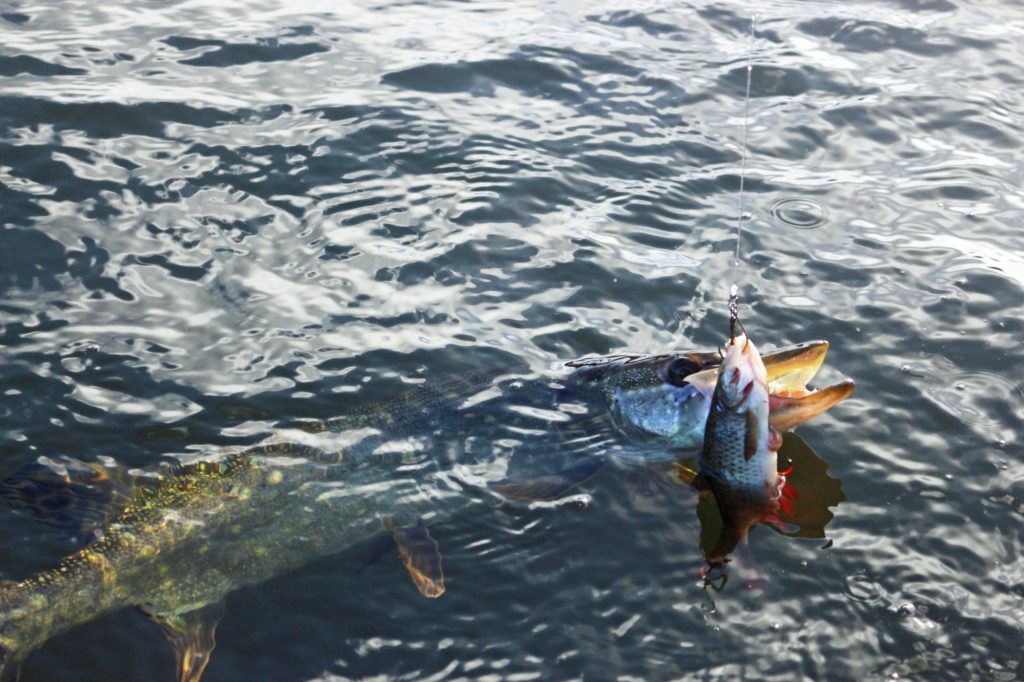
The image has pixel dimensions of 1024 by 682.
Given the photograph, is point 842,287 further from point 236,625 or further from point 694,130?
point 236,625

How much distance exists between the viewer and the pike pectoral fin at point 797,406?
177 inches

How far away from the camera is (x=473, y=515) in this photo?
470 centimetres

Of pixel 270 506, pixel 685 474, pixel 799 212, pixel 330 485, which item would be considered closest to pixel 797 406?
pixel 685 474

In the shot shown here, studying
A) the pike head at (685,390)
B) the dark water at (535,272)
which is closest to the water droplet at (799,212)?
the dark water at (535,272)

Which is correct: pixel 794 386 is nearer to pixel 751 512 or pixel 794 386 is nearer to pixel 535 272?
pixel 751 512

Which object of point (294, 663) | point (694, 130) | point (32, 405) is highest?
point (694, 130)

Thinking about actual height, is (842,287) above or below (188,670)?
above

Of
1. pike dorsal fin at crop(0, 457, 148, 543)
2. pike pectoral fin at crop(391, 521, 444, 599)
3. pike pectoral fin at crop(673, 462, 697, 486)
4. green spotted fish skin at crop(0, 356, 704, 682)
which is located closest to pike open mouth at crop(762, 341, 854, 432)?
pike pectoral fin at crop(673, 462, 697, 486)

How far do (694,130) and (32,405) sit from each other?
235 inches

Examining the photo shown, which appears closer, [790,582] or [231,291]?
[790,582]

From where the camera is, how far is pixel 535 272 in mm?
6523

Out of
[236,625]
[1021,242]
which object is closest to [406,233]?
[236,625]

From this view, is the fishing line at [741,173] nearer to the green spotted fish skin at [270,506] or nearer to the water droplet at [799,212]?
the water droplet at [799,212]

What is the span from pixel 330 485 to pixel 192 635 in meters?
0.98
